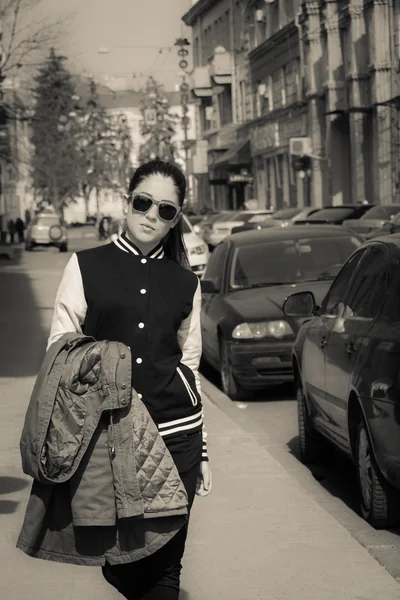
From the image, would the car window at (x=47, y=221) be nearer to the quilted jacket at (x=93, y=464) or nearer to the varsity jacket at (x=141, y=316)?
the varsity jacket at (x=141, y=316)

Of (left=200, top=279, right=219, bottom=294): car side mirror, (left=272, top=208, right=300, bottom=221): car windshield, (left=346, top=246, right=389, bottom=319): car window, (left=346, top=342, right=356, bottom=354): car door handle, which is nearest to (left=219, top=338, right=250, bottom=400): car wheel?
(left=200, top=279, right=219, bottom=294): car side mirror

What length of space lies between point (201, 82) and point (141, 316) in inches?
3250

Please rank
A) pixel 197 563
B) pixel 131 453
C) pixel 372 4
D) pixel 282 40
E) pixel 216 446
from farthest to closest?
1. pixel 282 40
2. pixel 372 4
3. pixel 216 446
4. pixel 197 563
5. pixel 131 453

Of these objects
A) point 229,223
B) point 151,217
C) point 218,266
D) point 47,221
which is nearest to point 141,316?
point 151,217

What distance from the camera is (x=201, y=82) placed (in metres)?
85.8

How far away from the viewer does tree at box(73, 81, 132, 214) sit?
5576 inches

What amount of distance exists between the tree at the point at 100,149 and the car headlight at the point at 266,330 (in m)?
123

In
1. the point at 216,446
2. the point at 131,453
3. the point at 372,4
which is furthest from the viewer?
the point at 372,4

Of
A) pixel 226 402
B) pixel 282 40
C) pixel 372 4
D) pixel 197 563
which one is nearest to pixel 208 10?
pixel 282 40

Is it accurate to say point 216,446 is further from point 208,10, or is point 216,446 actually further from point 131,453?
point 208,10

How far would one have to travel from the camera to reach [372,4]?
1822 inches

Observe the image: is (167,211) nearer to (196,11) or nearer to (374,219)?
(374,219)

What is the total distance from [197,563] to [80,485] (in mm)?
2334

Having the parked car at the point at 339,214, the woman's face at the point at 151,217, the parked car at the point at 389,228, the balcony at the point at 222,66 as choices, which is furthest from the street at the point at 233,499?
the balcony at the point at 222,66
